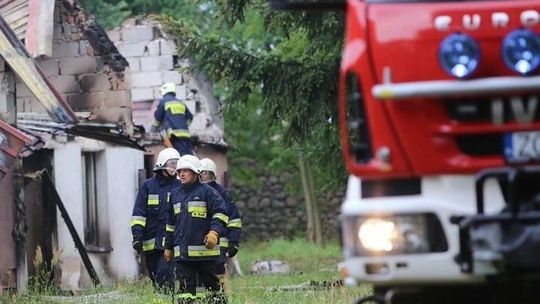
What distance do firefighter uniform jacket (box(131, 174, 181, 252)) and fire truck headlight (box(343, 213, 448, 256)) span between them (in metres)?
7.95

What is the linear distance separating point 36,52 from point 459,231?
1396 centimetres

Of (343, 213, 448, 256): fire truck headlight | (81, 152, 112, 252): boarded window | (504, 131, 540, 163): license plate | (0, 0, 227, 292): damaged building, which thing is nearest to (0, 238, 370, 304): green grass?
(0, 0, 227, 292): damaged building

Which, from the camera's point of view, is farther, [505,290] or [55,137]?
[55,137]

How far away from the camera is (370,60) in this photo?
7219mm

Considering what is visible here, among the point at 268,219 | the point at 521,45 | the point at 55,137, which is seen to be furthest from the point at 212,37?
the point at 268,219

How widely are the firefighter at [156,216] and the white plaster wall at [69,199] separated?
14.4ft

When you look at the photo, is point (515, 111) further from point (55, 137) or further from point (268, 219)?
point (268, 219)

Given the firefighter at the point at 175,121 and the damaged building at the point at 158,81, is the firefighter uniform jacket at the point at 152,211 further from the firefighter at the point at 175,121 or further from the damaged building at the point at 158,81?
the damaged building at the point at 158,81

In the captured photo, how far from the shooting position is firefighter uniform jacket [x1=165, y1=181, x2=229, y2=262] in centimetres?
1305

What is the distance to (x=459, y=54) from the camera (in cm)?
708

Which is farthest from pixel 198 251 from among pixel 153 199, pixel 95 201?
pixel 95 201

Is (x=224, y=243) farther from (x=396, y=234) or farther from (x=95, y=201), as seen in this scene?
(x=95, y=201)

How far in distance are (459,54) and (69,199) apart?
43.9ft

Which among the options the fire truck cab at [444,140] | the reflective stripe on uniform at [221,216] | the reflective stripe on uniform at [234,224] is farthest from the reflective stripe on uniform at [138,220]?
the fire truck cab at [444,140]
